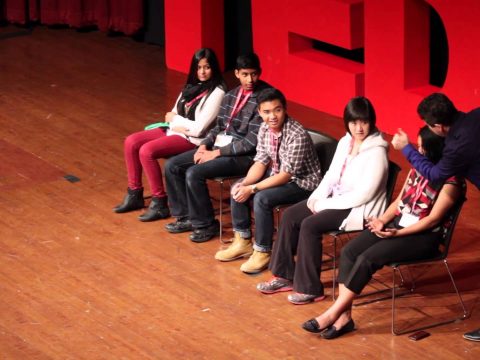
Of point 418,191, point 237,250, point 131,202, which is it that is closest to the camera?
point 418,191

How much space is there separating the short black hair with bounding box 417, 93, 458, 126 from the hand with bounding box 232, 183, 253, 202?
4.55ft

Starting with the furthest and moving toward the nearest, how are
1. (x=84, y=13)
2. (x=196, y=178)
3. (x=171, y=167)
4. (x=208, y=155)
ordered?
1. (x=84, y=13)
2. (x=171, y=167)
3. (x=208, y=155)
4. (x=196, y=178)

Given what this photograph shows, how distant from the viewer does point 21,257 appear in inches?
275

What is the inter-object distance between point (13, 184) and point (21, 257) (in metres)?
1.32

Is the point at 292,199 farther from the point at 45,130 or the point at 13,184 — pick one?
the point at 45,130

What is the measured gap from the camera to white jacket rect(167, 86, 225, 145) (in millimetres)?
7379

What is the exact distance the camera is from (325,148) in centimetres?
671

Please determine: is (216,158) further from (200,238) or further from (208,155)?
(200,238)

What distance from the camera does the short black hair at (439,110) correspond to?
5730 millimetres

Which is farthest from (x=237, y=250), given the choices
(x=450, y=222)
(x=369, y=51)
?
(x=369, y=51)

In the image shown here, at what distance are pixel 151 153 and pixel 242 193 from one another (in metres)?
0.99

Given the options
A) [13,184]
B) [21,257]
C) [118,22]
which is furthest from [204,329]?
[118,22]

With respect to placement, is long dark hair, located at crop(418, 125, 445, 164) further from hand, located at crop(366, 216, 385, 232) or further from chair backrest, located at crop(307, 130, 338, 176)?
chair backrest, located at crop(307, 130, 338, 176)

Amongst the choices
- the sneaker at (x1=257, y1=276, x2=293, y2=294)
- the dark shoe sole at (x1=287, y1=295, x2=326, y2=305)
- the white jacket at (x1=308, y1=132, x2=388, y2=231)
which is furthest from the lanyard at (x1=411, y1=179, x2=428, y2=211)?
the sneaker at (x1=257, y1=276, x2=293, y2=294)
